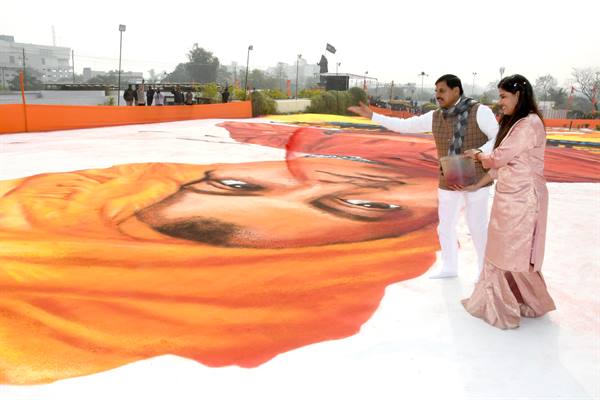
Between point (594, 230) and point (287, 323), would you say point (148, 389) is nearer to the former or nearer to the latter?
point (287, 323)

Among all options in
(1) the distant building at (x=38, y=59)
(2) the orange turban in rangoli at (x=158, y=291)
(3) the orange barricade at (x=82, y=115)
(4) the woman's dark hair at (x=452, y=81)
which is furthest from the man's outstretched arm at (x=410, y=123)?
(1) the distant building at (x=38, y=59)

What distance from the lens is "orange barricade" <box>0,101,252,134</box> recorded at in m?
15.0

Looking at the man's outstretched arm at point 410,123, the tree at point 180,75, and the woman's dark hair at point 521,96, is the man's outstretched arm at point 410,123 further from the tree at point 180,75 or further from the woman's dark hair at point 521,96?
the tree at point 180,75

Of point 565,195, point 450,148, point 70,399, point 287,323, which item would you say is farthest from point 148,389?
point 565,195

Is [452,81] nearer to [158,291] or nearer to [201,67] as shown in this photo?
[158,291]

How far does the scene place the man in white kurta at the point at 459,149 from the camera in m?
3.77

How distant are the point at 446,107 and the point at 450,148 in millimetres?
340

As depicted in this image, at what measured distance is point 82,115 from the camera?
55.9 ft

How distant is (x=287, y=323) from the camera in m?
3.44

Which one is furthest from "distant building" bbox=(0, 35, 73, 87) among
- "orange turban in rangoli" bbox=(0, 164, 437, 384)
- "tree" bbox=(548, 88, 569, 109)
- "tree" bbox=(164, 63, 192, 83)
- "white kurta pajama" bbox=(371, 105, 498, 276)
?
"white kurta pajama" bbox=(371, 105, 498, 276)

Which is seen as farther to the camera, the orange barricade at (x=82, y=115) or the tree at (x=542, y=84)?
the tree at (x=542, y=84)

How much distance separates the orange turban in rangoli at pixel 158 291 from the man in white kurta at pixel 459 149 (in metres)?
0.50

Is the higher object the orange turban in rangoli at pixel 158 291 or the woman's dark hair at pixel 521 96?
the woman's dark hair at pixel 521 96

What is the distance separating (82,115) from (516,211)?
1692 centimetres
